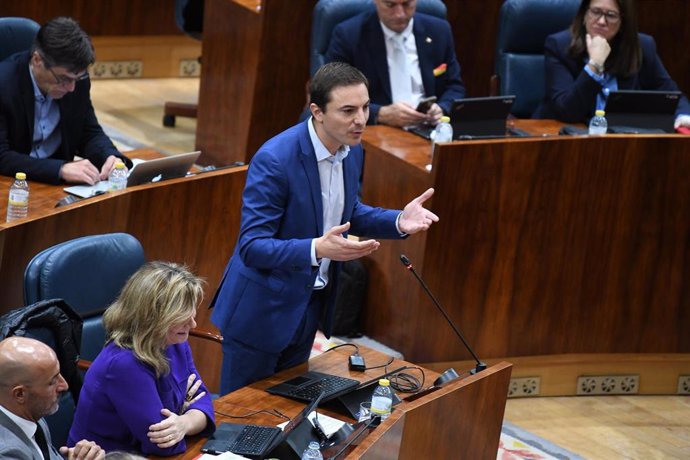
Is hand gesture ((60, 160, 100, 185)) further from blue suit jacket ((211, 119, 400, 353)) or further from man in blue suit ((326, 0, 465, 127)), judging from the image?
man in blue suit ((326, 0, 465, 127))

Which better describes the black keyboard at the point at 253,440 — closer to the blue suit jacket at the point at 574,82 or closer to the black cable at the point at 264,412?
the black cable at the point at 264,412

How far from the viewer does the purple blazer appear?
112 inches

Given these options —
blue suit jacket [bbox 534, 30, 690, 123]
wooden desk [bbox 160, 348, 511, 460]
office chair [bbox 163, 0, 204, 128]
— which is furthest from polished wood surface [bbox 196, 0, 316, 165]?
wooden desk [bbox 160, 348, 511, 460]

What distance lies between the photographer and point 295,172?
10.9ft

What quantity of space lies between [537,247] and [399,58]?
1.07 metres

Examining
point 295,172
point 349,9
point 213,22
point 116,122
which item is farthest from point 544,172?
point 116,122

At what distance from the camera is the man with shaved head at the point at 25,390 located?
8.41 feet

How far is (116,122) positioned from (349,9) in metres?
2.18

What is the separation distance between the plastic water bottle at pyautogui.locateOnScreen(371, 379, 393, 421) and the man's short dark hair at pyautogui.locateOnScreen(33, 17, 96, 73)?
65.3 inches

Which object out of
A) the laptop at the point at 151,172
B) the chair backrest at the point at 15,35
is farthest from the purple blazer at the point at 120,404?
the chair backrest at the point at 15,35

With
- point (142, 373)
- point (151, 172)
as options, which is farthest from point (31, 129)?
point (142, 373)

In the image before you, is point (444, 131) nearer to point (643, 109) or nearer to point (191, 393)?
A: point (643, 109)

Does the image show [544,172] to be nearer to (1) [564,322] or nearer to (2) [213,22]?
(1) [564,322]

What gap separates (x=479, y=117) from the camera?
461cm
